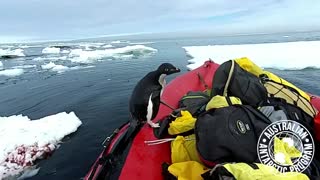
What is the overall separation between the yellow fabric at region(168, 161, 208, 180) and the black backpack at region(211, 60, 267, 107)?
0.90m

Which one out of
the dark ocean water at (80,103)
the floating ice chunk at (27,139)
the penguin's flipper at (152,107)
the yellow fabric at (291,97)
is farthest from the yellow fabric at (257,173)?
the floating ice chunk at (27,139)

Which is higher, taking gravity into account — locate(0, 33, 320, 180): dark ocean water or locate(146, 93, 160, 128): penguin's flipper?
locate(146, 93, 160, 128): penguin's flipper

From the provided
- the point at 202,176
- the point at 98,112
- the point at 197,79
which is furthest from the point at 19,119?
the point at 202,176

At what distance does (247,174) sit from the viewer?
52.1 inches

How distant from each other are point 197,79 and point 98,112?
7.52 feet

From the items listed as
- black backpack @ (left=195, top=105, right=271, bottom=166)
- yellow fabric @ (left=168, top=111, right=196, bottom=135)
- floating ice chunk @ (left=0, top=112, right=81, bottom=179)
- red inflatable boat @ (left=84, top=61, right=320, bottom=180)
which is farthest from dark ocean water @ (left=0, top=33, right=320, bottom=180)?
black backpack @ (left=195, top=105, right=271, bottom=166)

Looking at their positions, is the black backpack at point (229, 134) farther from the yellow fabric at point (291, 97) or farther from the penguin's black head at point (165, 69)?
the penguin's black head at point (165, 69)

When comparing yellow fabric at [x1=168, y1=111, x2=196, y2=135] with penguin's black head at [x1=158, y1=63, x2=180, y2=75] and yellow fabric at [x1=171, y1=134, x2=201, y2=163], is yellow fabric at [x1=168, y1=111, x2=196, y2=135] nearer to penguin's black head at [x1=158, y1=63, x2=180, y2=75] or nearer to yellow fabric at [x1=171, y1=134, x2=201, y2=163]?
yellow fabric at [x1=171, y1=134, x2=201, y2=163]

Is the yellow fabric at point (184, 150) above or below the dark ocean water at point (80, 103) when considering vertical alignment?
above

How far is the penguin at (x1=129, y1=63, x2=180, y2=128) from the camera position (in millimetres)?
2965

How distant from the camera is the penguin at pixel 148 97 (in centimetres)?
296

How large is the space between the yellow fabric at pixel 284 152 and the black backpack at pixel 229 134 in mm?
114

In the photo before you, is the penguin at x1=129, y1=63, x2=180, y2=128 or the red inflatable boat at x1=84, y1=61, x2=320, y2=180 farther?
the penguin at x1=129, y1=63, x2=180, y2=128

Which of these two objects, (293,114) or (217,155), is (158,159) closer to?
(217,155)
